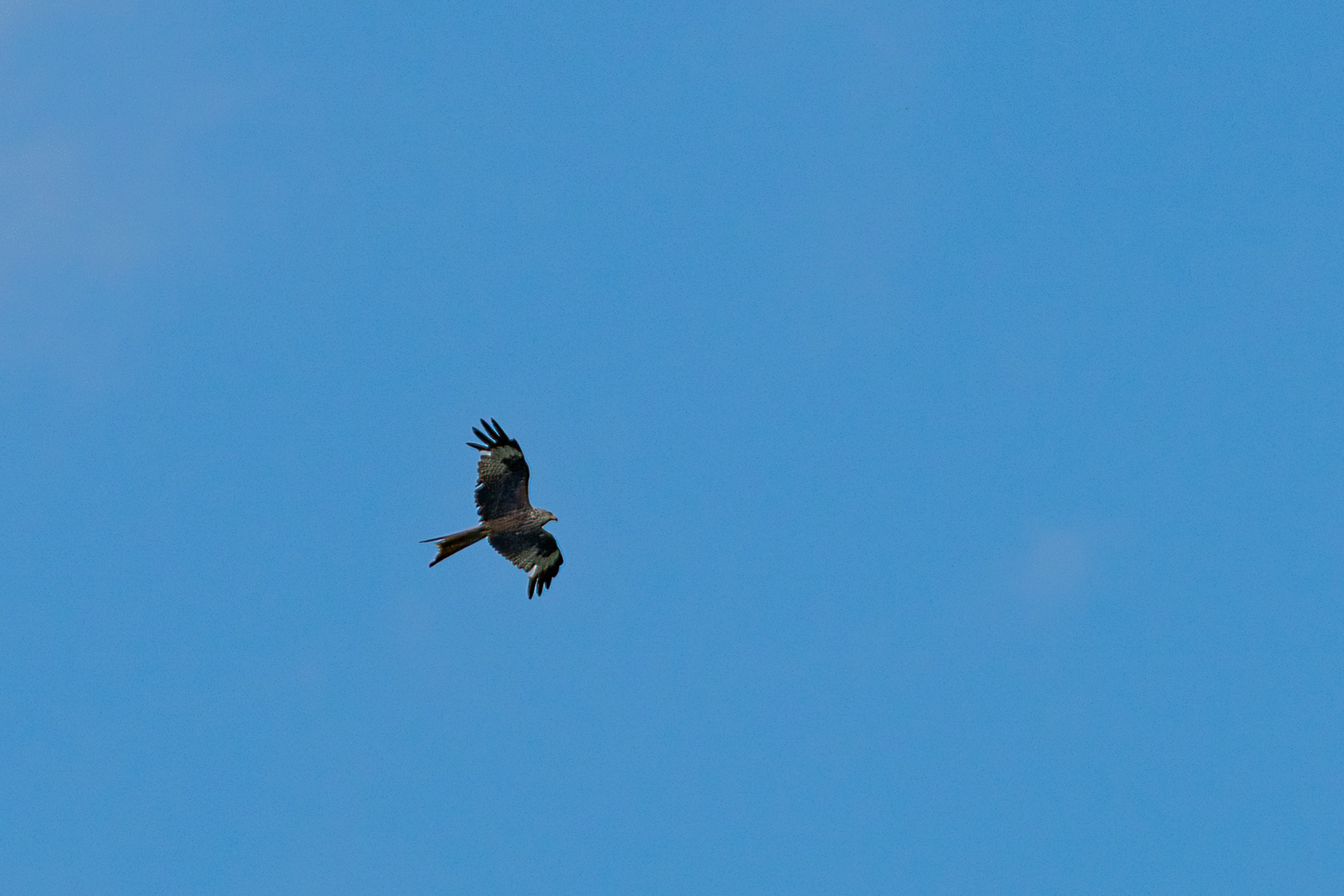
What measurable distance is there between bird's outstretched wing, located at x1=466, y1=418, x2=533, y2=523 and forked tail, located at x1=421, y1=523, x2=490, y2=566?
0.43m

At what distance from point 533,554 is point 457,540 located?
2.74 meters

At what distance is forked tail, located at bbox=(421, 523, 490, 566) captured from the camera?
26625 millimetres

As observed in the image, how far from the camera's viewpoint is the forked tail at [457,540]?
2662cm

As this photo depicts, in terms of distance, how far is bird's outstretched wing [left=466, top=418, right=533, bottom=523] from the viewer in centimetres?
2775

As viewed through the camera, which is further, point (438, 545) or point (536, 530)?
point (536, 530)

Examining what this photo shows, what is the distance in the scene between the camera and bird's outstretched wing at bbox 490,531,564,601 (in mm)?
28766

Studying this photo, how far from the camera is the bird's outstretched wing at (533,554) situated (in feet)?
94.4

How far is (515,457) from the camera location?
2770cm

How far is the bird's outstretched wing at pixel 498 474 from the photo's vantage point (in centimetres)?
2775

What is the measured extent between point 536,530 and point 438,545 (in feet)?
9.10

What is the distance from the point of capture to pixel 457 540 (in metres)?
27.0

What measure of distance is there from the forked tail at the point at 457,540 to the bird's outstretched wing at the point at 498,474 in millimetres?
430

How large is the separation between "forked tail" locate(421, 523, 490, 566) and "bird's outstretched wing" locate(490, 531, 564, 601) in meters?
0.81

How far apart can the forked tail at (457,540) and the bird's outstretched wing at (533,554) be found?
2.66 ft
